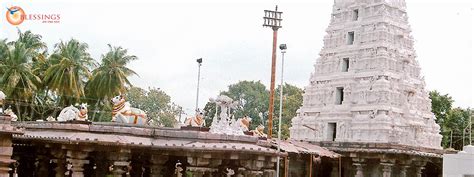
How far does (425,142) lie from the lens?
3934cm

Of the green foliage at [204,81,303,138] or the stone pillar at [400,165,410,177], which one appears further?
the green foliage at [204,81,303,138]

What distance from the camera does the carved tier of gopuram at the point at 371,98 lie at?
3600 centimetres

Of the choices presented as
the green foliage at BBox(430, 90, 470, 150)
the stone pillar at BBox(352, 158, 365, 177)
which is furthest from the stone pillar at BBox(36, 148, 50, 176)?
the green foliage at BBox(430, 90, 470, 150)

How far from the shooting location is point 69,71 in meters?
44.8

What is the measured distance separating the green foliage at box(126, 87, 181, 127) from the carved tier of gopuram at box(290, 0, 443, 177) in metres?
35.2

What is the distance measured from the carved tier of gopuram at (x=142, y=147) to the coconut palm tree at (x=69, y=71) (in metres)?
23.7

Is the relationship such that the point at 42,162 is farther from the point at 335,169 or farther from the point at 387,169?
the point at 335,169

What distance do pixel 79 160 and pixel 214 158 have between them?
434cm

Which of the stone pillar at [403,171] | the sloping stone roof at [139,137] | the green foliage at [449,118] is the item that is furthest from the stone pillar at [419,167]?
the green foliage at [449,118]

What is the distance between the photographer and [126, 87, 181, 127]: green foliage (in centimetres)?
7506

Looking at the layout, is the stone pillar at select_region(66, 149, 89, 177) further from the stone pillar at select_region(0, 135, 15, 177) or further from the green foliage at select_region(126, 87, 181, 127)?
Result: the green foliage at select_region(126, 87, 181, 127)

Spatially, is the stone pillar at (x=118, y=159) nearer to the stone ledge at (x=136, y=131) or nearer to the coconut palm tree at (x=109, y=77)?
the stone ledge at (x=136, y=131)

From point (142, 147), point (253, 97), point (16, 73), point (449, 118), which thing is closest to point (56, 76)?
point (16, 73)

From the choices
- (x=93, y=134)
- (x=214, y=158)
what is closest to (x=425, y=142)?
(x=214, y=158)
